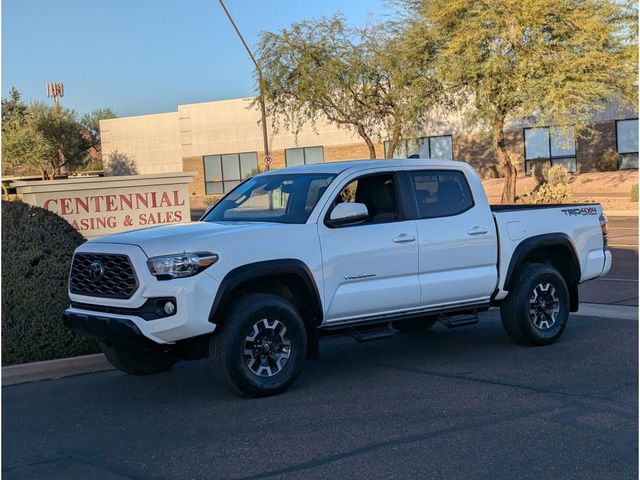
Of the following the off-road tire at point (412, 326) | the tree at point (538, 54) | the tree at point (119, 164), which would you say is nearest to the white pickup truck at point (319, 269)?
the off-road tire at point (412, 326)

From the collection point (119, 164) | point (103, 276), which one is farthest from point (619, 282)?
point (119, 164)

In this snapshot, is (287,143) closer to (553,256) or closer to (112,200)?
(112,200)

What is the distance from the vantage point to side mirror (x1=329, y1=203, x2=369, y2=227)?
8102mm

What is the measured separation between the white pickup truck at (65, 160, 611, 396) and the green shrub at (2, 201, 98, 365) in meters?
0.99

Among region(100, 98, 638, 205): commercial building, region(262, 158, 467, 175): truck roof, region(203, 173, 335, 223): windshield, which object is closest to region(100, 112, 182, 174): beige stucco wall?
region(100, 98, 638, 205): commercial building

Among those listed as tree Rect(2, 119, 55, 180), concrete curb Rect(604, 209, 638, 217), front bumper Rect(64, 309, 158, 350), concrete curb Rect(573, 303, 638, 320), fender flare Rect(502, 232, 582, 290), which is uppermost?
tree Rect(2, 119, 55, 180)

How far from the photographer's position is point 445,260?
8.78m

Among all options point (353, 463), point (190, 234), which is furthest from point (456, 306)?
point (353, 463)

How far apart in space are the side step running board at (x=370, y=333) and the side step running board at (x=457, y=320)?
764mm

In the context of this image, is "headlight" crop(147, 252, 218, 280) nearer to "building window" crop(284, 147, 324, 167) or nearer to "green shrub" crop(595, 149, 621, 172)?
"green shrub" crop(595, 149, 621, 172)

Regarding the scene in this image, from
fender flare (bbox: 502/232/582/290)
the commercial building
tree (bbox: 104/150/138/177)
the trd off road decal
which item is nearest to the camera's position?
fender flare (bbox: 502/232/582/290)

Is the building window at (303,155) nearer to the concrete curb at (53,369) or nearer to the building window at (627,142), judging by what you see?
the building window at (627,142)

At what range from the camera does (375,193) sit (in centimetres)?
885

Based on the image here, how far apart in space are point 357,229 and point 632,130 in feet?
126
